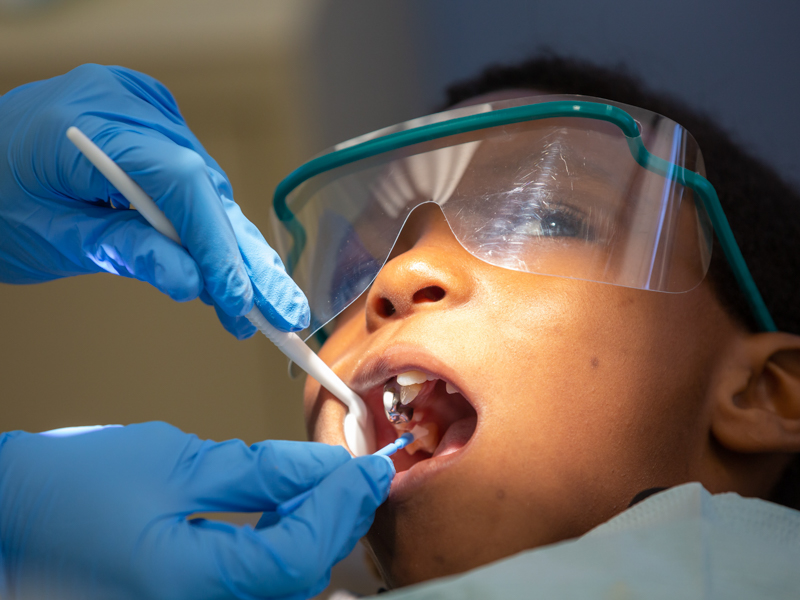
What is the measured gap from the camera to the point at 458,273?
1031 mm

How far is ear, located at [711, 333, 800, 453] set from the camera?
1065mm

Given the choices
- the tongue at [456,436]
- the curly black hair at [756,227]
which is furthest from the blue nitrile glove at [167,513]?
the curly black hair at [756,227]

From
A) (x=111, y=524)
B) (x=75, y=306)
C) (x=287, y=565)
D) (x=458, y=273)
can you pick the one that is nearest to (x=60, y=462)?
(x=111, y=524)

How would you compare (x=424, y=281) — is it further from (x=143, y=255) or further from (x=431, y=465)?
(x=143, y=255)

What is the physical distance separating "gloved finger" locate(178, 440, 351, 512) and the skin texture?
137mm

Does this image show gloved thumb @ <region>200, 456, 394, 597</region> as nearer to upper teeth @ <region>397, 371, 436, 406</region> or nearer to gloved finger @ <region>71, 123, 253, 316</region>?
upper teeth @ <region>397, 371, 436, 406</region>

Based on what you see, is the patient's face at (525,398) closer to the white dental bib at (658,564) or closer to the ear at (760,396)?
the ear at (760,396)

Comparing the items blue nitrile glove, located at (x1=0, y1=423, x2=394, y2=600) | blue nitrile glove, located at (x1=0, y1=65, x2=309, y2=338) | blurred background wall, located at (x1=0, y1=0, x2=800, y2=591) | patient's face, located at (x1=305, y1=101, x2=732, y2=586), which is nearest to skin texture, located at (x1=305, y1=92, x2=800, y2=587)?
patient's face, located at (x1=305, y1=101, x2=732, y2=586)

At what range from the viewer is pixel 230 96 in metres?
2.28

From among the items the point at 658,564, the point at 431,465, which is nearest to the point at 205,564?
the point at 431,465

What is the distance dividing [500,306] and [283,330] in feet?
1.18

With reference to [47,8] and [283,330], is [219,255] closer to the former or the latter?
[283,330]

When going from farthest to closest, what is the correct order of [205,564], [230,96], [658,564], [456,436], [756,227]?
[230,96] → [756,227] → [456,436] → [205,564] → [658,564]

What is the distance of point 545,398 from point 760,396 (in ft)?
1.54
